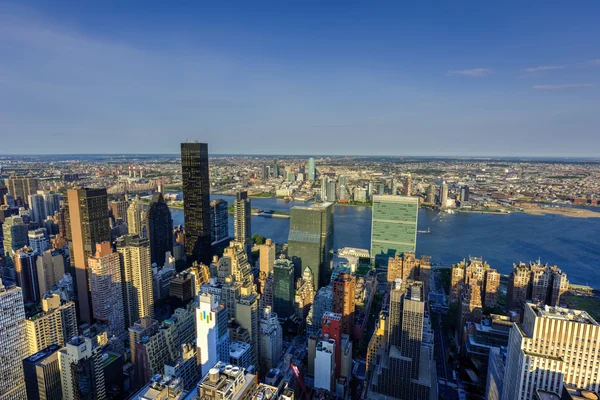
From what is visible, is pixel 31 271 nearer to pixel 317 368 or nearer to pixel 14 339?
pixel 14 339

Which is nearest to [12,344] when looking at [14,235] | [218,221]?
[14,235]

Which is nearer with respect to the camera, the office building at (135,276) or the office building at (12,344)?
the office building at (12,344)

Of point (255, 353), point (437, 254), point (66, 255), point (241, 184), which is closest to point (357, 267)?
point (437, 254)

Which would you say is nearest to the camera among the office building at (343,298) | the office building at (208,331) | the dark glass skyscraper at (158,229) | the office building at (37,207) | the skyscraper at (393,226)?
the office building at (208,331)

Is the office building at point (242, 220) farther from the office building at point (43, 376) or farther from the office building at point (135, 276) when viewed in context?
the office building at point (43, 376)

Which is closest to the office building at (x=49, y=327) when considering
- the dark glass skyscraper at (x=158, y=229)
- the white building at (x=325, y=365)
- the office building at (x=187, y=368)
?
the office building at (x=187, y=368)

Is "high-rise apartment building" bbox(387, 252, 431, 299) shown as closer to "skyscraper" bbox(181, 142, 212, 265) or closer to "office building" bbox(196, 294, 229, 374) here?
"office building" bbox(196, 294, 229, 374)

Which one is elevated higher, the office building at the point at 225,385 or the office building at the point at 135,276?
the office building at the point at 225,385
